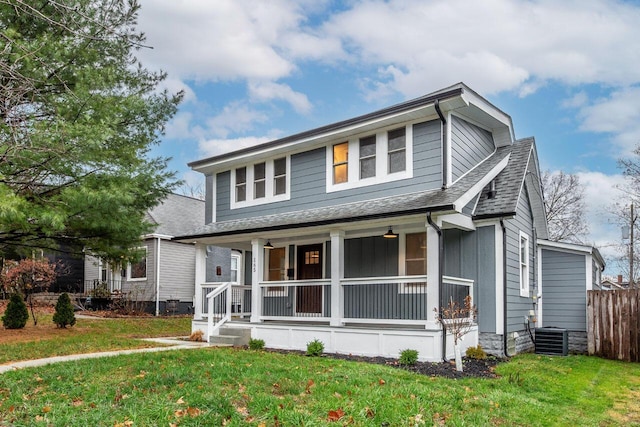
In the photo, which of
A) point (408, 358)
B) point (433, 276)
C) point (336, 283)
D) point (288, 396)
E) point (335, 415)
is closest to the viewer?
point (335, 415)

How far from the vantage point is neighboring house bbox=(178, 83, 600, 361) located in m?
10.6

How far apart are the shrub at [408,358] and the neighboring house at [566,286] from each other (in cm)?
629

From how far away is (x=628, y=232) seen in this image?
28734 millimetres

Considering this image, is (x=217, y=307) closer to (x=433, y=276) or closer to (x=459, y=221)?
(x=433, y=276)

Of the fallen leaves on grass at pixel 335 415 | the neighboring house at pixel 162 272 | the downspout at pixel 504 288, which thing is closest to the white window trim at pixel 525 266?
the downspout at pixel 504 288

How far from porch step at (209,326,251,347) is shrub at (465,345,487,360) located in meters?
5.13

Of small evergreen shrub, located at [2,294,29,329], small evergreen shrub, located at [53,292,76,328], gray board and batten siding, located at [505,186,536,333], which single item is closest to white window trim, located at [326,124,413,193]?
gray board and batten siding, located at [505,186,536,333]

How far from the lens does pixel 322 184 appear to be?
13266mm

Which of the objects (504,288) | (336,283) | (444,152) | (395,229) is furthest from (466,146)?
(336,283)

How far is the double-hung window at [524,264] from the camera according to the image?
12812mm

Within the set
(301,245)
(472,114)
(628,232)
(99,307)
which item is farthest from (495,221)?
(628,232)

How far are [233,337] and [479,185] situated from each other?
671 cm

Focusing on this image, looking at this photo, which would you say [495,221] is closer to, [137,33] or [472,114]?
[472,114]

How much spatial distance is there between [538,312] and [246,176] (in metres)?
9.14
